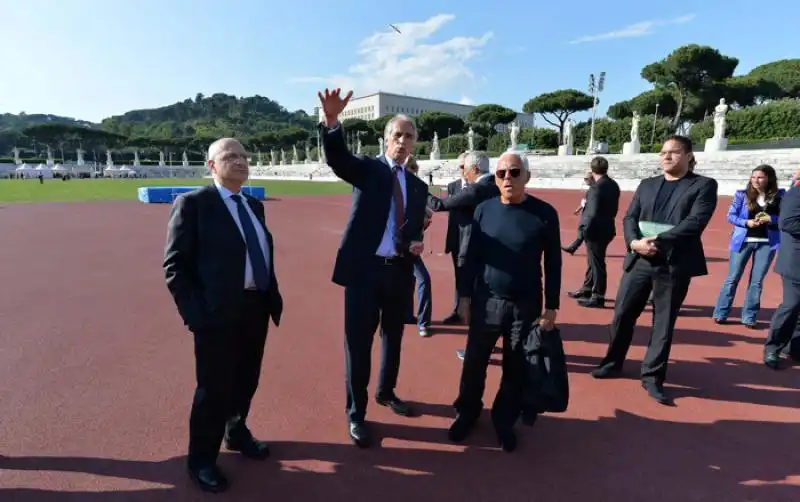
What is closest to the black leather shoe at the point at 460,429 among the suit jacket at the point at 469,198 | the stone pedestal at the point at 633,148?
the suit jacket at the point at 469,198

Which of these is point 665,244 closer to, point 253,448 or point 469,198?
point 469,198

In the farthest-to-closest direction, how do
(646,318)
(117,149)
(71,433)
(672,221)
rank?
(117,149) → (646,318) → (672,221) → (71,433)

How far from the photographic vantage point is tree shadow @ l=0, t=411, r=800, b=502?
7.94ft

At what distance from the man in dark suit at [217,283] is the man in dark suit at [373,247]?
21.4 inches

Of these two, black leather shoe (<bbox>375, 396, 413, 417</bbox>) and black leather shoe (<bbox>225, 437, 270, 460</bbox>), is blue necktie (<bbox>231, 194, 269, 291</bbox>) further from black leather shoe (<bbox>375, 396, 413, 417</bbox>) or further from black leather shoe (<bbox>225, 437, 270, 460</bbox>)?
black leather shoe (<bbox>375, 396, 413, 417</bbox>)

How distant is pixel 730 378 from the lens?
383cm

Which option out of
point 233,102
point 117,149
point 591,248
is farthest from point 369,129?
point 233,102

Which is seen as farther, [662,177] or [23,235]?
[23,235]

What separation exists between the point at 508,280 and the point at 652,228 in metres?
1.62

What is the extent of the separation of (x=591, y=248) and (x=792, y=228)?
2.09m

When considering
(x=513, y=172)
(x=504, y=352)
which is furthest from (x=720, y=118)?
(x=504, y=352)

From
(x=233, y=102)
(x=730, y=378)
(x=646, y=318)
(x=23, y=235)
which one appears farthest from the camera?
(x=233, y=102)

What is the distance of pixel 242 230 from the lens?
246cm

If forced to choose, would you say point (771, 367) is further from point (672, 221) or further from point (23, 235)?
point (23, 235)
